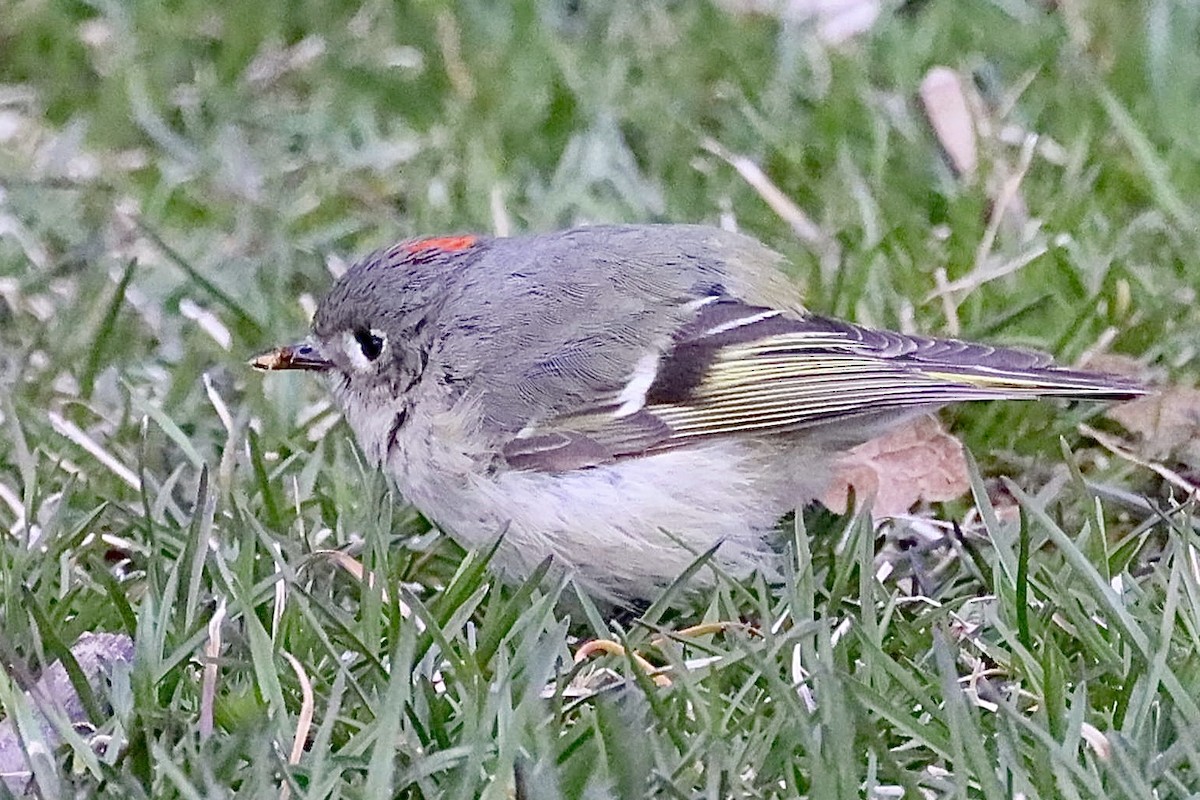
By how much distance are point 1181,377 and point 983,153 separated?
2.71 ft

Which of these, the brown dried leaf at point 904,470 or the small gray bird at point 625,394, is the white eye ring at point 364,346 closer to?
the small gray bird at point 625,394

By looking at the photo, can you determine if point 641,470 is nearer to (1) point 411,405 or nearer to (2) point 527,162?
(1) point 411,405

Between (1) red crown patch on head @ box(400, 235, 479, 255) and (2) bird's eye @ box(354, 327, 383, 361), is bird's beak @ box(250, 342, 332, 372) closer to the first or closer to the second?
(2) bird's eye @ box(354, 327, 383, 361)

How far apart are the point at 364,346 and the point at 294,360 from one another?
0.12 m

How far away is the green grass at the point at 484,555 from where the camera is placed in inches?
74.3

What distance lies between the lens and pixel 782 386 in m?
2.46

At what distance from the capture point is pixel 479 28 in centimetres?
448

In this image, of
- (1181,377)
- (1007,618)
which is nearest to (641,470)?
(1007,618)

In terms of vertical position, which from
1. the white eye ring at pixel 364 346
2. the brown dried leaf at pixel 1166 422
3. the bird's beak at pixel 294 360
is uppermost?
the white eye ring at pixel 364 346

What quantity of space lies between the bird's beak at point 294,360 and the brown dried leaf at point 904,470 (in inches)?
32.0

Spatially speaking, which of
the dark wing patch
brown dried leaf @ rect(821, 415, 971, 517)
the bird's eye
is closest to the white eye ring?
the bird's eye

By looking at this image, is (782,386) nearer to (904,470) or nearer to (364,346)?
(904,470)

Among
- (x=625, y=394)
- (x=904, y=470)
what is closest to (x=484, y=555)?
(x=625, y=394)

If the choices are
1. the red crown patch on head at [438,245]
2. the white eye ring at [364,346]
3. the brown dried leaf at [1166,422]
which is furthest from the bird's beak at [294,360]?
the brown dried leaf at [1166,422]
